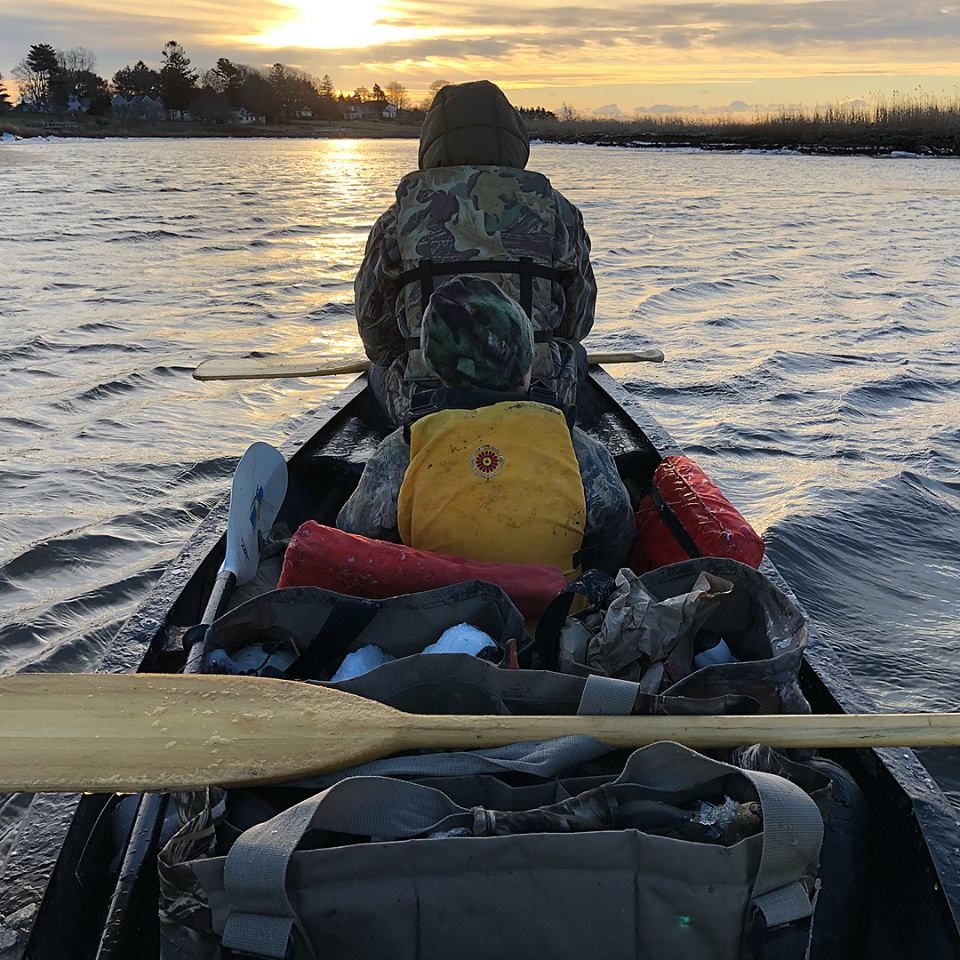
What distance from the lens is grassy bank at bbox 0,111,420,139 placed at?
81.9 metres

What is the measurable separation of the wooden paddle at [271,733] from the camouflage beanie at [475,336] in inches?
40.3

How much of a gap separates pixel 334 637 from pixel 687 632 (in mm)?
823

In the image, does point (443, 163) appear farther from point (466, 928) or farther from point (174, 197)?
point (174, 197)

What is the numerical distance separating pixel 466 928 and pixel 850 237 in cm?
1858

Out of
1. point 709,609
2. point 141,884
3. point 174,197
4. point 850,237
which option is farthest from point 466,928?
point 174,197

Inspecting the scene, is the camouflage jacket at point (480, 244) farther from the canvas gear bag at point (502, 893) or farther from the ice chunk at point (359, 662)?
the canvas gear bag at point (502, 893)

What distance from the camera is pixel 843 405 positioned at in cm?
769

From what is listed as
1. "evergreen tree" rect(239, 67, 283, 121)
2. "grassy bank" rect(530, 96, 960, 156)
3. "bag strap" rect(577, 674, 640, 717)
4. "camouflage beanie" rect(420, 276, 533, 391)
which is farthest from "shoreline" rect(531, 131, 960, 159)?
"bag strap" rect(577, 674, 640, 717)

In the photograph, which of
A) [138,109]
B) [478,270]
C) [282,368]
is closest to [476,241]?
[478,270]

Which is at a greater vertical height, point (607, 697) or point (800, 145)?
point (800, 145)

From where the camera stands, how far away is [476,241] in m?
3.95

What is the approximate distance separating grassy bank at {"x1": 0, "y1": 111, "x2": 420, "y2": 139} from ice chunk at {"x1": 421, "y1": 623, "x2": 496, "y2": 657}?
84.8 metres

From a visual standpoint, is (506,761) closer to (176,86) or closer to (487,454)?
(487,454)

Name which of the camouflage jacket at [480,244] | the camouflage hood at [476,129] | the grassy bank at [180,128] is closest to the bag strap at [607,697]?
the camouflage jacket at [480,244]
